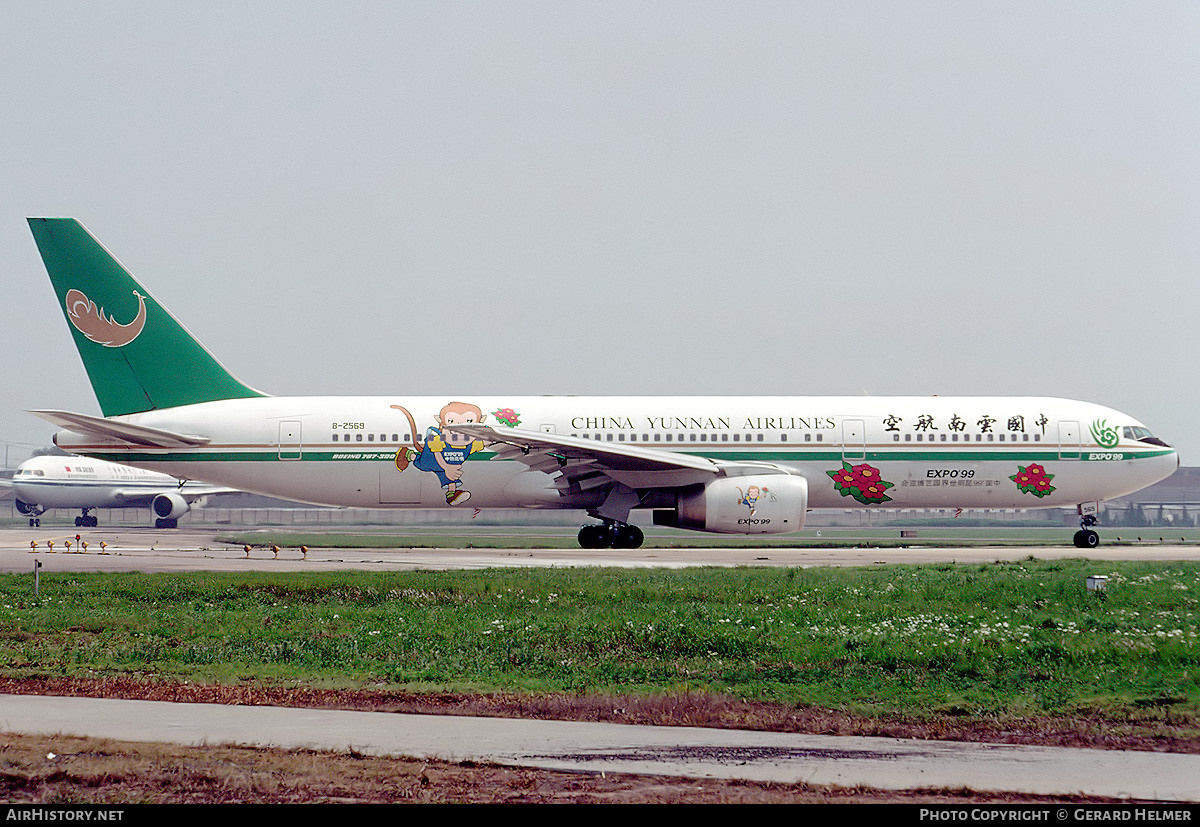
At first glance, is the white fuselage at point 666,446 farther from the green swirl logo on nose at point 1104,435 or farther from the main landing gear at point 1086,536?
the main landing gear at point 1086,536

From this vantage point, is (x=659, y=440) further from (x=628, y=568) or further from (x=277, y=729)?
(x=277, y=729)

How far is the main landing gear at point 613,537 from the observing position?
31.5 meters

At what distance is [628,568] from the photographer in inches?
866

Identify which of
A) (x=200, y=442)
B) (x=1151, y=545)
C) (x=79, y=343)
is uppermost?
(x=79, y=343)

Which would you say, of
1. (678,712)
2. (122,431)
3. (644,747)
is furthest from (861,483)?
(644,747)

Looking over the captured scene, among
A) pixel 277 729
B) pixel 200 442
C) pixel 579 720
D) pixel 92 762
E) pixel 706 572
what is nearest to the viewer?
pixel 92 762

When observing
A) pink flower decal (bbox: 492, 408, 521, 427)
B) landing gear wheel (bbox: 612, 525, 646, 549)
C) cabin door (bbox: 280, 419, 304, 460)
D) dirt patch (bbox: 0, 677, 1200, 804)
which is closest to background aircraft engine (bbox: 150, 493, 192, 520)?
cabin door (bbox: 280, 419, 304, 460)

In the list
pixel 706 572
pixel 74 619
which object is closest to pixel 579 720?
pixel 74 619

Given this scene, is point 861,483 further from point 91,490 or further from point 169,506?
point 91,490

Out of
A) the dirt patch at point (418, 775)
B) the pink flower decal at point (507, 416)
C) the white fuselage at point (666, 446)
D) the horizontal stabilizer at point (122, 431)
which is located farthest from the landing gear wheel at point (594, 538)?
the dirt patch at point (418, 775)

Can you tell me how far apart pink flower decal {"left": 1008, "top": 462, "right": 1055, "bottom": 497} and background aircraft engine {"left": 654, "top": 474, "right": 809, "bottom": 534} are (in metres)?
6.58

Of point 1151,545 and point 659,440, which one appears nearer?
point 659,440

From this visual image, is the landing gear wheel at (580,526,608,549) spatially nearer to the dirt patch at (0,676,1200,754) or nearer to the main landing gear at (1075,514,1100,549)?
the main landing gear at (1075,514,1100,549)

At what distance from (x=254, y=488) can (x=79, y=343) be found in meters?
6.04
